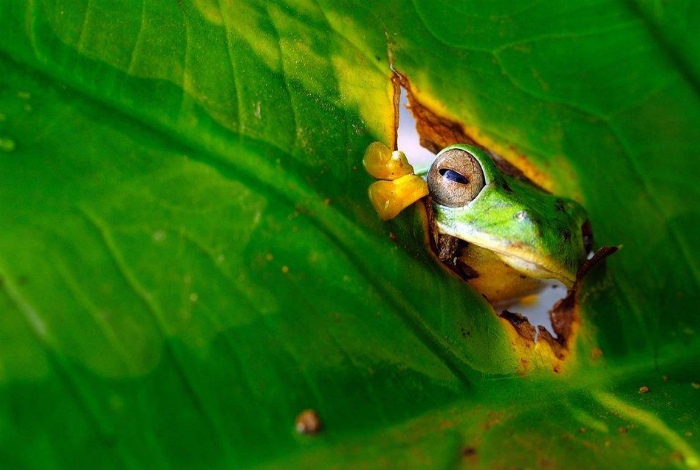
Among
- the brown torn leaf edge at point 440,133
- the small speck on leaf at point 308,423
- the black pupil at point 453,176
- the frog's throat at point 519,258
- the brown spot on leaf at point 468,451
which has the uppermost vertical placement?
the brown torn leaf edge at point 440,133

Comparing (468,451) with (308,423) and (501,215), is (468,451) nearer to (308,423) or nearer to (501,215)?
(308,423)

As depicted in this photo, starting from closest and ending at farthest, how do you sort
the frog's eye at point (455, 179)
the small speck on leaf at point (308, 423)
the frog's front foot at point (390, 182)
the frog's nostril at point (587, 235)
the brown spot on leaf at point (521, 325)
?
the small speck on leaf at point (308, 423)
the frog's front foot at point (390, 182)
the brown spot on leaf at point (521, 325)
the frog's eye at point (455, 179)
the frog's nostril at point (587, 235)

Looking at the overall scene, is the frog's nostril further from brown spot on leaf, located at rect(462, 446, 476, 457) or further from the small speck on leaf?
the small speck on leaf

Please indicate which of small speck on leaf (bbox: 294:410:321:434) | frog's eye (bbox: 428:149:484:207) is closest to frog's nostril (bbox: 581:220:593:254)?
frog's eye (bbox: 428:149:484:207)

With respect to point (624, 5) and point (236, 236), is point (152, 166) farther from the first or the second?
point (624, 5)

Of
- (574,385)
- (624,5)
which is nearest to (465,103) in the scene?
(624,5)

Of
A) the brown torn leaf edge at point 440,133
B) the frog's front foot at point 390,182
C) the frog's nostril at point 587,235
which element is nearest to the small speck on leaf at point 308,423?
the frog's front foot at point 390,182

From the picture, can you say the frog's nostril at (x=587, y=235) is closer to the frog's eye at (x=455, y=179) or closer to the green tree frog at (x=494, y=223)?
the green tree frog at (x=494, y=223)

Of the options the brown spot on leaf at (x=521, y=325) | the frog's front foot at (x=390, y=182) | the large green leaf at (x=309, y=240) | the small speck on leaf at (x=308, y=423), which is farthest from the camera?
the brown spot on leaf at (x=521, y=325)
